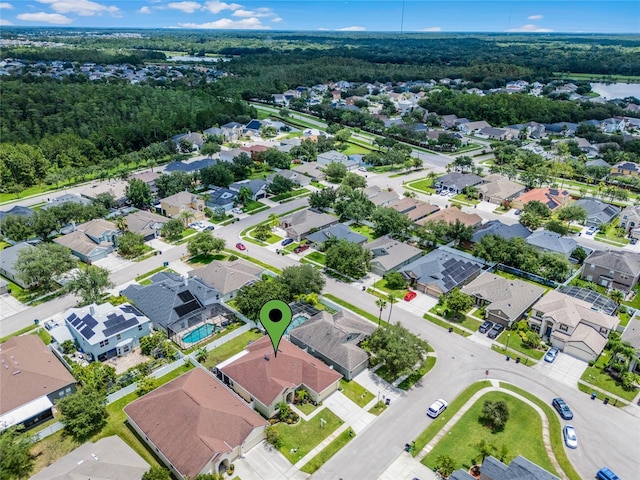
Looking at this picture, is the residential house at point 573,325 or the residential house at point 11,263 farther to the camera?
the residential house at point 11,263

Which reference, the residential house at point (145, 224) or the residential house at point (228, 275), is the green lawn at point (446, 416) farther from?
the residential house at point (145, 224)

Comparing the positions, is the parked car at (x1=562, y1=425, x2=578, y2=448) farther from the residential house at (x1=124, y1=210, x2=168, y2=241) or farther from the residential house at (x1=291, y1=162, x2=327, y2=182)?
the residential house at (x1=291, y1=162, x2=327, y2=182)

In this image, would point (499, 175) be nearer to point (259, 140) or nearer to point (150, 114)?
point (259, 140)

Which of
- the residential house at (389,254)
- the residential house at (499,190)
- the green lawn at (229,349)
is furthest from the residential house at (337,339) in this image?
the residential house at (499,190)

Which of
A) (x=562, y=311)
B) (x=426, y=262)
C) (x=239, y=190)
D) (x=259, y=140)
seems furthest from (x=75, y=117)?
(x=562, y=311)

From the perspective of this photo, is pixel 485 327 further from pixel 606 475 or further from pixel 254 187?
pixel 254 187

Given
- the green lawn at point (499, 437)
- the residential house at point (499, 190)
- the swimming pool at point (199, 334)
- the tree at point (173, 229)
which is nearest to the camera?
the green lawn at point (499, 437)
